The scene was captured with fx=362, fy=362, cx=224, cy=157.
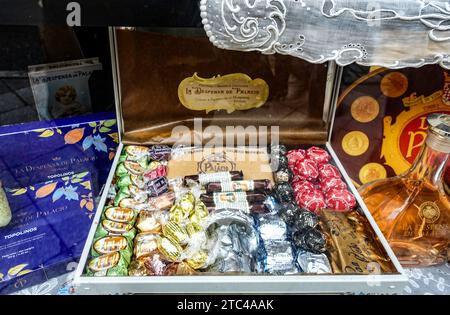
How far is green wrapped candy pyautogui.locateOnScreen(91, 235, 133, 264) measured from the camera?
47.1 inches

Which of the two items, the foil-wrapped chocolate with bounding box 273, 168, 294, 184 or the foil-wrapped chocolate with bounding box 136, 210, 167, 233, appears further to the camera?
the foil-wrapped chocolate with bounding box 273, 168, 294, 184

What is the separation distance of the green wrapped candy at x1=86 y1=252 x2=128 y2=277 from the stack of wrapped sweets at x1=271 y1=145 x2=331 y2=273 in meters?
0.58

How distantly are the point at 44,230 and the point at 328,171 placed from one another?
1.18 metres

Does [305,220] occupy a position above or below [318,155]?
below

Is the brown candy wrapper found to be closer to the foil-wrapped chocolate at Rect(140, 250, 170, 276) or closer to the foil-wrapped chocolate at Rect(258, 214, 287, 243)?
the foil-wrapped chocolate at Rect(258, 214, 287, 243)

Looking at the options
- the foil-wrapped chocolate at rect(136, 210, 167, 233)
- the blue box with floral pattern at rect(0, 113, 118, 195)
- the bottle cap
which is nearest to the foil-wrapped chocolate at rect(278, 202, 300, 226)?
the foil-wrapped chocolate at rect(136, 210, 167, 233)

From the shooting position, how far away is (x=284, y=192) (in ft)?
4.75

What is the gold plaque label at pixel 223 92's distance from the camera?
1.55 meters

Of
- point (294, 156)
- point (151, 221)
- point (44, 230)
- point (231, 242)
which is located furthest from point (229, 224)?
point (44, 230)

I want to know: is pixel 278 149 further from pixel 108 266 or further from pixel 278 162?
pixel 108 266
